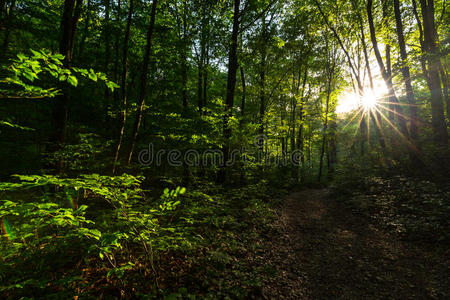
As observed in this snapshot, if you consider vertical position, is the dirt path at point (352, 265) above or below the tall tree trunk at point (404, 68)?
below

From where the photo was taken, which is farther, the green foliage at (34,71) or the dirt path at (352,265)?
the dirt path at (352,265)

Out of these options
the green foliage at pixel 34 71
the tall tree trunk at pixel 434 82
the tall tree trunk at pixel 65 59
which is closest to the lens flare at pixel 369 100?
the tall tree trunk at pixel 434 82

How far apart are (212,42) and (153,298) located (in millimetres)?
11894

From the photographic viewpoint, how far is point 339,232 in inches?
267

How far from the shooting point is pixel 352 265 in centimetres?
490

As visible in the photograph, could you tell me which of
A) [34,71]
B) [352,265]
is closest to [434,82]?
[352,265]

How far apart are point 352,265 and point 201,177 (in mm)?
6700

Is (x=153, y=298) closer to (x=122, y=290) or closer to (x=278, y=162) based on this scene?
(x=122, y=290)

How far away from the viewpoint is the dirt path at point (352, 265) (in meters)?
3.97

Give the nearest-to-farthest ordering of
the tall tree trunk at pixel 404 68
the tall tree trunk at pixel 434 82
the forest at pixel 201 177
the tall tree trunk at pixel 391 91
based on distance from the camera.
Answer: the forest at pixel 201 177, the tall tree trunk at pixel 434 82, the tall tree trunk at pixel 404 68, the tall tree trunk at pixel 391 91

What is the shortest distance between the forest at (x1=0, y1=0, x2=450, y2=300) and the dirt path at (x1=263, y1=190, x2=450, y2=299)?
1.7 inches

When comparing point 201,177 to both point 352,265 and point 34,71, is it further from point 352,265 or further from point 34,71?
point 34,71

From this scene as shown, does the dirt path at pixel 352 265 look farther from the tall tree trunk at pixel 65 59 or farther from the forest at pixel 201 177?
the tall tree trunk at pixel 65 59

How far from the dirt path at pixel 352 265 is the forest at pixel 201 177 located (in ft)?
0.15
